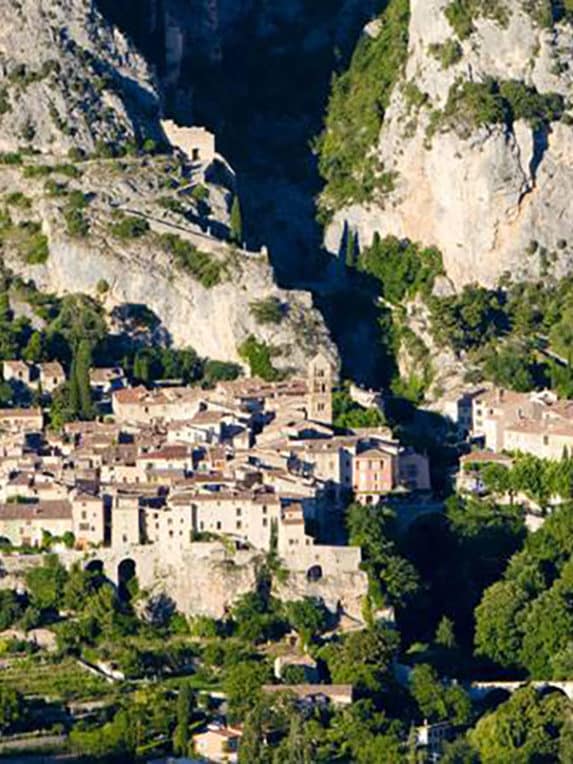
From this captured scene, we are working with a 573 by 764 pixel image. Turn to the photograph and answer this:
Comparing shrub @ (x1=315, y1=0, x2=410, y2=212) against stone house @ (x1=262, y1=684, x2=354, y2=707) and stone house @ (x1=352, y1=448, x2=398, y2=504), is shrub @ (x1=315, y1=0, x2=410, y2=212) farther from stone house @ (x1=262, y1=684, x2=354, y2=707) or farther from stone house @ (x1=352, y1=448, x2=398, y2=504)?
stone house @ (x1=262, y1=684, x2=354, y2=707)

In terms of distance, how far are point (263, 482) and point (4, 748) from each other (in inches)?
477

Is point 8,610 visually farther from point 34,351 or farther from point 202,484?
point 34,351

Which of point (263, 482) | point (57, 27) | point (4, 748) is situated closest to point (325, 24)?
point (57, 27)

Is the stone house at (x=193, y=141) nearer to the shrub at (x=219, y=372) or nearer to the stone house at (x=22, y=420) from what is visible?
the shrub at (x=219, y=372)

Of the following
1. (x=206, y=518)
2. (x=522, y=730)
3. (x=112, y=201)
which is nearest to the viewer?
(x=522, y=730)

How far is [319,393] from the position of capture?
11769cm

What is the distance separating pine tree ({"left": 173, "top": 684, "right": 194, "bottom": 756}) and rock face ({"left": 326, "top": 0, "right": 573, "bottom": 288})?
2941 centimetres

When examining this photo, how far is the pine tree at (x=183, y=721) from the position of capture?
102 metres

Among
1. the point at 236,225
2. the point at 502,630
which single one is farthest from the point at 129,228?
the point at 502,630

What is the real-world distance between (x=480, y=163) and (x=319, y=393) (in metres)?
14.8

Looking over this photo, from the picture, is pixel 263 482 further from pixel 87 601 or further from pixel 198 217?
pixel 198 217

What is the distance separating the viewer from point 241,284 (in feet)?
406

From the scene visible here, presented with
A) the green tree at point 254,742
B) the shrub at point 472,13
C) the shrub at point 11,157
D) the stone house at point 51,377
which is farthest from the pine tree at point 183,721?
the shrub at point 472,13

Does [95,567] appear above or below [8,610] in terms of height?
above
